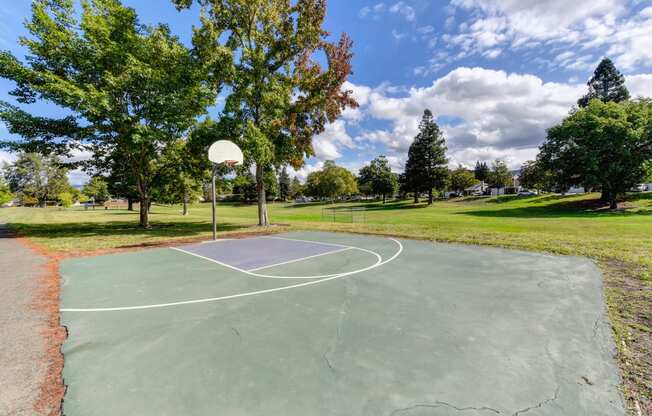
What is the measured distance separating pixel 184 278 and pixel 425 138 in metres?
45.1

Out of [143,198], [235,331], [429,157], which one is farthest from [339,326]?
[429,157]

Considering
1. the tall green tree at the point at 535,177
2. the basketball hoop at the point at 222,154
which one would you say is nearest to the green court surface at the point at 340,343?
the basketball hoop at the point at 222,154

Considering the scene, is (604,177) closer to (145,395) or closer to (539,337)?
(539,337)

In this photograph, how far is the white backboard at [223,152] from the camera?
13170 millimetres

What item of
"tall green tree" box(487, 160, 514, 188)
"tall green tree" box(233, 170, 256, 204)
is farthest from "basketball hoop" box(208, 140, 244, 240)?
"tall green tree" box(487, 160, 514, 188)

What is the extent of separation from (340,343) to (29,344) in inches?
165

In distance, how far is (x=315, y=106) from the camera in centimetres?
1762

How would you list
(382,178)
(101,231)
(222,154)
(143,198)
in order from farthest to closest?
(382,178) < (143,198) < (101,231) < (222,154)

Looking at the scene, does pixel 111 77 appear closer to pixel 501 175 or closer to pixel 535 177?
pixel 535 177

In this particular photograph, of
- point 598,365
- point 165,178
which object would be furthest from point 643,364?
point 165,178

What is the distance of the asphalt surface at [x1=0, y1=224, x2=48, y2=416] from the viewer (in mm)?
2568

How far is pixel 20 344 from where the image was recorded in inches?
141

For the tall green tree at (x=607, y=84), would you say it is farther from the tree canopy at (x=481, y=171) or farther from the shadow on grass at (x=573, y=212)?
the tree canopy at (x=481, y=171)

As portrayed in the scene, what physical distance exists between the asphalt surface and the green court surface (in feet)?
0.93
